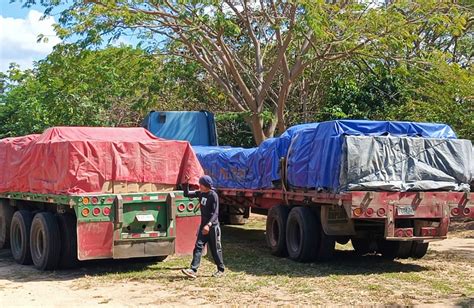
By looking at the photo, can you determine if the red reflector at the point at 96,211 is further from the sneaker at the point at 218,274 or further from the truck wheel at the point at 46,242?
the sneaker at the point at 218,274

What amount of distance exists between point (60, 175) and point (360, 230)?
543 cm

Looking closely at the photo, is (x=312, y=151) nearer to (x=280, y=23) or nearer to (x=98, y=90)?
(x=280, y=23)

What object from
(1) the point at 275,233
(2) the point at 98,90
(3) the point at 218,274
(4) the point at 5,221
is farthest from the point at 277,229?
(2) the point at 98,90

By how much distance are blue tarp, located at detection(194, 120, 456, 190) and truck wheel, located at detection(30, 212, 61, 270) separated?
14.7 feet

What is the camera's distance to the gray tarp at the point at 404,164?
428 inches

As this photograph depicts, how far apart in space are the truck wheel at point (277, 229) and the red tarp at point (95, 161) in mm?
2252

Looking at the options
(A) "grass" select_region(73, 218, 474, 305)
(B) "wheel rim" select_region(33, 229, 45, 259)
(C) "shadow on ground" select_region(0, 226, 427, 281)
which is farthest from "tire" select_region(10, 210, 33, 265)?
(A) "grass" select_region(73, 218, 474, 305)

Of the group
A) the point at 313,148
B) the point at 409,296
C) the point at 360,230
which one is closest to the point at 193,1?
the point at 313,148

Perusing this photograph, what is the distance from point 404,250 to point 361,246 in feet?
4.03

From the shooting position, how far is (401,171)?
437 inches

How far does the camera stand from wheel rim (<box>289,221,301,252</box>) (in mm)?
12438

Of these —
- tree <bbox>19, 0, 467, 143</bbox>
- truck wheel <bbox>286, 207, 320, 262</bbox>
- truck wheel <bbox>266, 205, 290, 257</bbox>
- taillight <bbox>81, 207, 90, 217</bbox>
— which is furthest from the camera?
tree <bbox>19, 0, 467, 143</bbox>

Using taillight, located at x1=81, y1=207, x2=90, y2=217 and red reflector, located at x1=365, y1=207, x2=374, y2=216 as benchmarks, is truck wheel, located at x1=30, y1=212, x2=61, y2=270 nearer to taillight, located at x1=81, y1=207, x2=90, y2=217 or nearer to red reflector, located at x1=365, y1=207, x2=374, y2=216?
taillight, located at x1=81, y1=207, x2=90, y2=217

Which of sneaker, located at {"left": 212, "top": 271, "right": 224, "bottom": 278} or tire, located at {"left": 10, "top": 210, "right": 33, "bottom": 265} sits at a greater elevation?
tire, located at {"left": 10, "top": 210, "right": 33, "bottom": 265}
